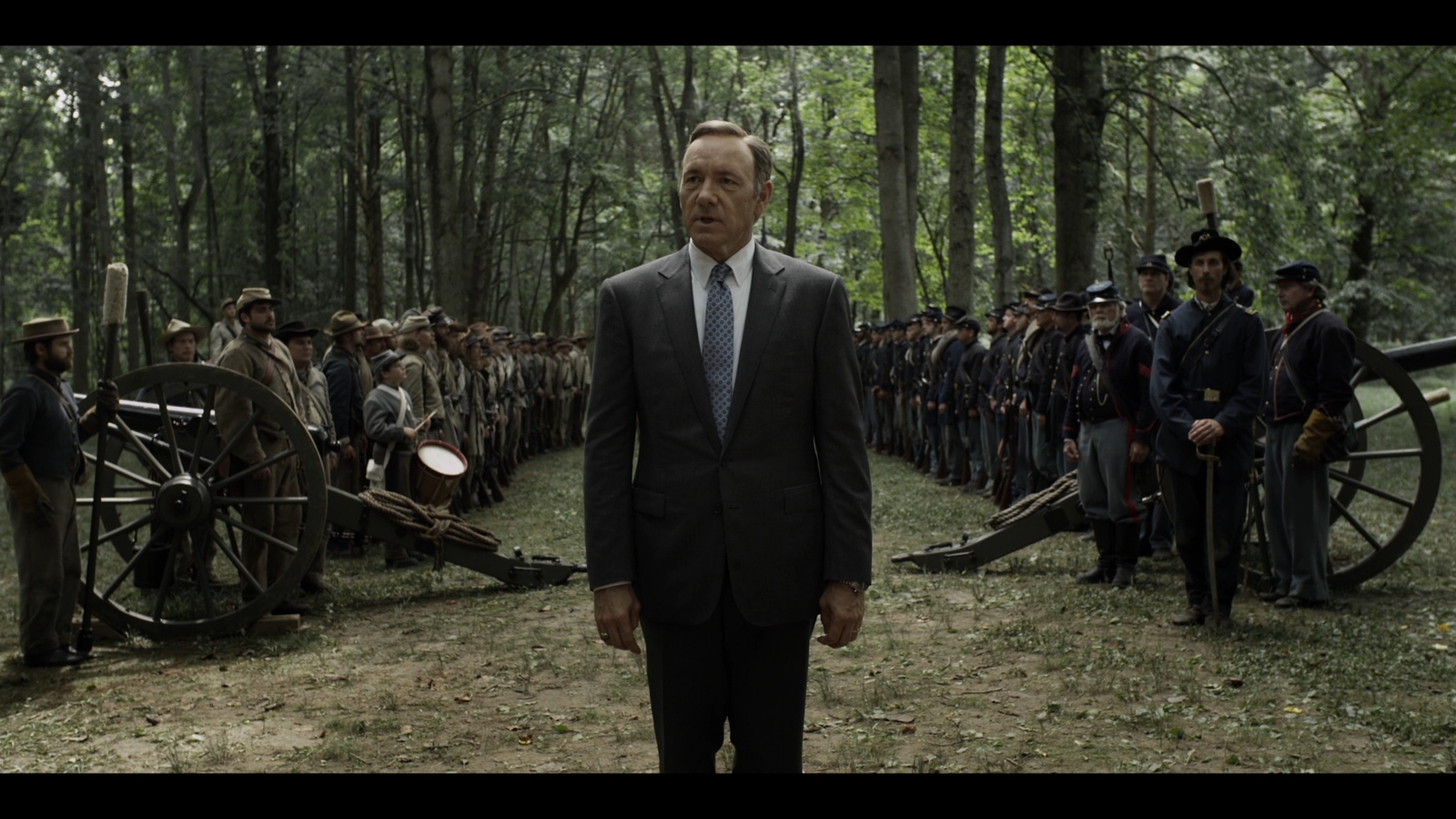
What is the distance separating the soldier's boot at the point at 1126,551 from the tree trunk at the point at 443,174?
12.2 meters

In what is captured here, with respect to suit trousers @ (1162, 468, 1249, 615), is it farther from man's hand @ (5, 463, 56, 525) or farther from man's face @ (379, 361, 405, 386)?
man's face @ (379, 361, 405, 386)

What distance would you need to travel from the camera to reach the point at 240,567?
7992mm

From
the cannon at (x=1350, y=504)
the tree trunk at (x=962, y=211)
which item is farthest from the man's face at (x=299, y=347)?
the tree trunk at (x=962, y=211)

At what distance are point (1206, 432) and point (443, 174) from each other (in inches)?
569

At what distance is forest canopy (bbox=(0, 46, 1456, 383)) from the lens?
1720cm

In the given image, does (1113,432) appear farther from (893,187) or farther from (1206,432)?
(893,187)

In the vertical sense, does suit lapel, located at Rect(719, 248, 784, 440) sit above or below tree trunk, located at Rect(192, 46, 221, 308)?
below

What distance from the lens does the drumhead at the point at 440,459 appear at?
10.6 meters

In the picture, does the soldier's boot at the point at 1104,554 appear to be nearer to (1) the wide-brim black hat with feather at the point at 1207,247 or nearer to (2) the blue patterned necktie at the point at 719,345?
(1) the wide-brim black hat with feather at the point at 1207,247

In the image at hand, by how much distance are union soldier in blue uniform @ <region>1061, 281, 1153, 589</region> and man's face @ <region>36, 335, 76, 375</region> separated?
6.58 meters

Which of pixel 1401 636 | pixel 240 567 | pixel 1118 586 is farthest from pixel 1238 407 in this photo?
pixel 240 567

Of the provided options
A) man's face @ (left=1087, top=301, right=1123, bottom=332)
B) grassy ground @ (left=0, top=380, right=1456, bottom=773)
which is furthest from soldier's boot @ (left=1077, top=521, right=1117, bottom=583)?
man's face @ (left=1087, top=301, right=1123, bottom=332)

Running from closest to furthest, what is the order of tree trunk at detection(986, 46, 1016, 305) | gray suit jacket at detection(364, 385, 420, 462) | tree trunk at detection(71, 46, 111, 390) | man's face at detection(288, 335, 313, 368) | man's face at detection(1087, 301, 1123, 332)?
man's face at detection(1087, 301, 1123, 332)
man's face at detection(288, 335, 313, 368)
gray suit jacket at detection(364, 385, 420, 462)
tree trunk at detection(986, 46, 1016, 305)
tree trunk at detection(71, 46, 111, 390)

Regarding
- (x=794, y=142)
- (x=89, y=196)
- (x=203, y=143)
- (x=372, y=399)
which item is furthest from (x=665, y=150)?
(x=372, y=399)
